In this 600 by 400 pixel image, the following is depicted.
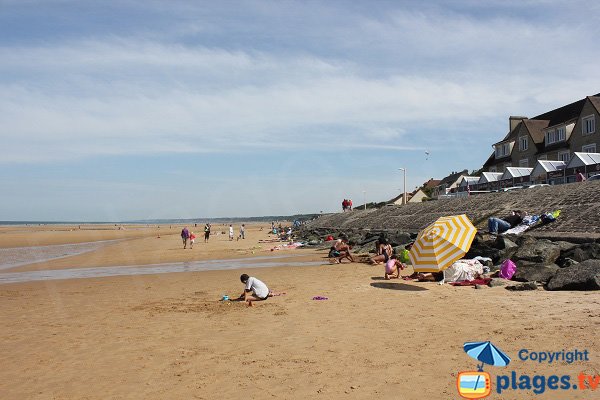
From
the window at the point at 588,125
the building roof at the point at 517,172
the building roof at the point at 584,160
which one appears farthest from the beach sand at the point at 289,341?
the window at the point at 588,125

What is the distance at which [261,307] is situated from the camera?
1168cm

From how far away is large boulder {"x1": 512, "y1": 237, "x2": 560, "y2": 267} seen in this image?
14.5 meters

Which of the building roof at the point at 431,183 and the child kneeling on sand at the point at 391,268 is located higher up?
the building roof at the point at 431,183

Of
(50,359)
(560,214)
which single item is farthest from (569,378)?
(560,214)

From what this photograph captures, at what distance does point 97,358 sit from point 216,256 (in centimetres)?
2171

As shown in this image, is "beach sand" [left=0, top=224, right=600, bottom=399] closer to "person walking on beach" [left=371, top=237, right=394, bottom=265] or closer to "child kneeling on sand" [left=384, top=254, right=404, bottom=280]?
"child kneeling on sand" [left=384, top=254, right=404, bottom=280]

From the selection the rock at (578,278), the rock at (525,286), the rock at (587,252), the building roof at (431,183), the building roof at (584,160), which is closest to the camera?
the rock at (578,278)

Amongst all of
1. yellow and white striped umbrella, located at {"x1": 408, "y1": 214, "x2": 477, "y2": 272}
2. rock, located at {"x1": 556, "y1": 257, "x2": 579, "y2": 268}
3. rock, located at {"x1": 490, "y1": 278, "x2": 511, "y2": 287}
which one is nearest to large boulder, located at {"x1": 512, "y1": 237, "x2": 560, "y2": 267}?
rock, located at {"x1": 556, "y1": 257, "x2": 579, "y2": 268}

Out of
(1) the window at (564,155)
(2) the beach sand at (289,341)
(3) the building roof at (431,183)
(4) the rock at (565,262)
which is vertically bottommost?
(2) the beach sand at (289,341)

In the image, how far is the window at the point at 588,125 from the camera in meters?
40.0

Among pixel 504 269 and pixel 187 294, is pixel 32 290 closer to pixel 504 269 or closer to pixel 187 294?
pixel 187 294

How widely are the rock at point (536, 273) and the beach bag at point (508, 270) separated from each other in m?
0.17

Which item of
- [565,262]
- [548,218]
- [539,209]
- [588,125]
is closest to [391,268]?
[565,262]

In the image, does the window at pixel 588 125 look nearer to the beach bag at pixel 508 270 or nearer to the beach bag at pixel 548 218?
the beach bag at pixel 548 218
